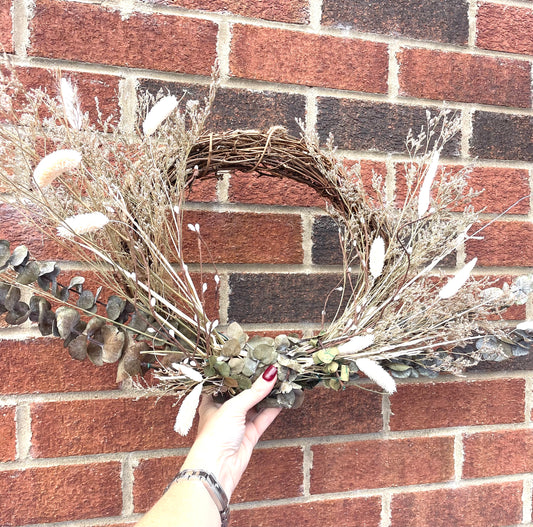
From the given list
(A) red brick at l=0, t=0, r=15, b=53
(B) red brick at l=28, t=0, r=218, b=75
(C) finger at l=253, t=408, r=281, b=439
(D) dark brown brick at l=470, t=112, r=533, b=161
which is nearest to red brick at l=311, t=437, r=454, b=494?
(C) finger at l=253, t=408, r=281, b=439

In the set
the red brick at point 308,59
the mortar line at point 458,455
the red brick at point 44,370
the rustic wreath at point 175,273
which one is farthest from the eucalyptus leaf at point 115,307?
the mortar line at point 458,455

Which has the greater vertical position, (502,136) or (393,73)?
(393,73)

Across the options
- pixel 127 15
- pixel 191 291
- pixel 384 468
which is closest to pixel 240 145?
pixel 191 291

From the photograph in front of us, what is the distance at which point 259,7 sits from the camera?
0.78m

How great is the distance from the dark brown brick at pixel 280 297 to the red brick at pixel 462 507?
0.39 m

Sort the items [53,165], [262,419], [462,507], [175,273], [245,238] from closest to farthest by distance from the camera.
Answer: [53,165] → [175,273] → [262,419] → [245,238] → [462,507]

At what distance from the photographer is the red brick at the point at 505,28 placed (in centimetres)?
86

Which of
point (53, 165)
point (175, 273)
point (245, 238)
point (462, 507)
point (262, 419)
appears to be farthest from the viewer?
point (462, 507)

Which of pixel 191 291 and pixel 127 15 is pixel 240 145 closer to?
pixel 191 291

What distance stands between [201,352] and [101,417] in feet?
0.98

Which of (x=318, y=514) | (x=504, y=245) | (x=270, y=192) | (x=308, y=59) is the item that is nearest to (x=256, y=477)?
(x=318, y=514)

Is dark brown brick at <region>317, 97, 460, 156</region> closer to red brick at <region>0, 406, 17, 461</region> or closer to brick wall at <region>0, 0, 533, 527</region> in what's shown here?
brick wall at <region>0, 0, 533, 527</region>

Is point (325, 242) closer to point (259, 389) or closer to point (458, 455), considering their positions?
point (259, 389)

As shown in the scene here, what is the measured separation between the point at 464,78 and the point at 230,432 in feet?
2.40
